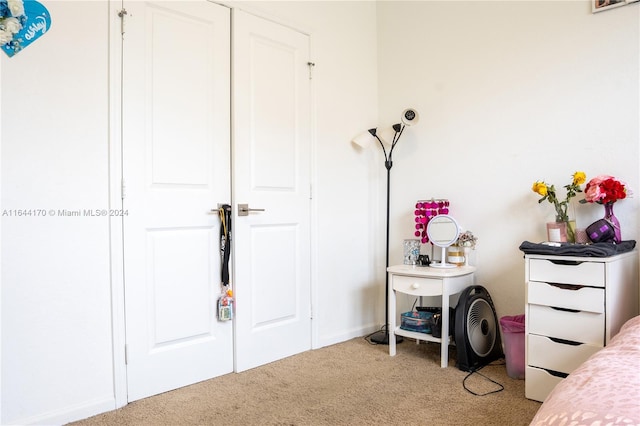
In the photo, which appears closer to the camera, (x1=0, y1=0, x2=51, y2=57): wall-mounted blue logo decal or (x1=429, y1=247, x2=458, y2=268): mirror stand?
(x1=0, y1=0, x2=51, y2=57): wall-mounted blue logo decal

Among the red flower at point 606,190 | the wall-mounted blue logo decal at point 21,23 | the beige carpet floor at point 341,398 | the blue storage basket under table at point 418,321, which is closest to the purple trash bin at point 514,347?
the beige carpet floor at point 341,398

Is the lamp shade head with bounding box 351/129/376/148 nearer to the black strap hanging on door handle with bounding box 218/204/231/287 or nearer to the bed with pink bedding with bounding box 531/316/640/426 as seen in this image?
the black strap hanging on door handle with bounding box 218/204/231/287

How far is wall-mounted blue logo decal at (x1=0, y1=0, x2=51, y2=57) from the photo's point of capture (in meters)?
1.78

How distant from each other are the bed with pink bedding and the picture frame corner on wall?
1967 mm

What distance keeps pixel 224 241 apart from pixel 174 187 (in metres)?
0.41

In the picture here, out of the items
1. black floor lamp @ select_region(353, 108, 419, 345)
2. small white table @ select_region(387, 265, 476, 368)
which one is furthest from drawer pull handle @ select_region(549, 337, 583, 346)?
black floor lamp @ select_region(353, 108, 419, 345)

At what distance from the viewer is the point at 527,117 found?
265 cm

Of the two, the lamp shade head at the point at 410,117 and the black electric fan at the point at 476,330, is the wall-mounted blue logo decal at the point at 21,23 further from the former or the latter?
the black electric fan at the point at 476,330

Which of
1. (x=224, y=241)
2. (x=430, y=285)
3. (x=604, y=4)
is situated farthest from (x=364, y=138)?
(x=604, y=4)

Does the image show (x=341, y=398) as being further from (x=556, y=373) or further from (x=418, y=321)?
(x=556, y=373)

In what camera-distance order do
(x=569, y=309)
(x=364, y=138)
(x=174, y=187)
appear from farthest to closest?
(x=364, y=138) → (x=174, y=187) → (x=569, y=309)

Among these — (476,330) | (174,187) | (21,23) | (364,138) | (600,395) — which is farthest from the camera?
(364,138)

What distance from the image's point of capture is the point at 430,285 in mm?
2605

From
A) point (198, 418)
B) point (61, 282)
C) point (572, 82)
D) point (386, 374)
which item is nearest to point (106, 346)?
point (61, 282)
